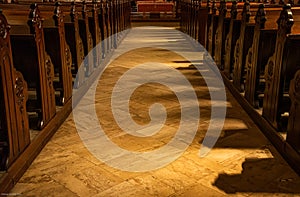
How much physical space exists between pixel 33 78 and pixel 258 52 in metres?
1.79

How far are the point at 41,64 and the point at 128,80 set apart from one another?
1.97 meters

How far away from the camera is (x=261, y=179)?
82.4 inches

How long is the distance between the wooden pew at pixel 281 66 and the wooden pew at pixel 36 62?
5.32 feet

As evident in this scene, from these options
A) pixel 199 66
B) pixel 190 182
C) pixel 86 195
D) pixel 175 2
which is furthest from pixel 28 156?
pixel 175 2

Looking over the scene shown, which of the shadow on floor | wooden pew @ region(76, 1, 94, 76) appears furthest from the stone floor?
wooden pew @ region(76, 1, 94, 76)

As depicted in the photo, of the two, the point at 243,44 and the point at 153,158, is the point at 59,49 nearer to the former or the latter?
the point at 153,158

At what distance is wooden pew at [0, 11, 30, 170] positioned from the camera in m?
1.95

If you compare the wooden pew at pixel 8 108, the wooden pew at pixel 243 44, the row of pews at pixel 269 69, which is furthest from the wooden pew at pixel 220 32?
the wooden pew at pixel 8 108

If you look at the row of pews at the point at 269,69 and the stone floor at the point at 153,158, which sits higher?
the row of pews at the point at 269,69

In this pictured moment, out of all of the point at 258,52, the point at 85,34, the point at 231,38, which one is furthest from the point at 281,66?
the point at 85,34

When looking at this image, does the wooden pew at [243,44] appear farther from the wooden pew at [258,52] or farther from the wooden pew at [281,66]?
the wooden pew at [281,66]

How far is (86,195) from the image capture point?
76.0 inches

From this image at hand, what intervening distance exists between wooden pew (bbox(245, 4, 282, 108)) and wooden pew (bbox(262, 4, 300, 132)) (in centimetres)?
28

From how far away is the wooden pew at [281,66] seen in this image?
2439 mm
